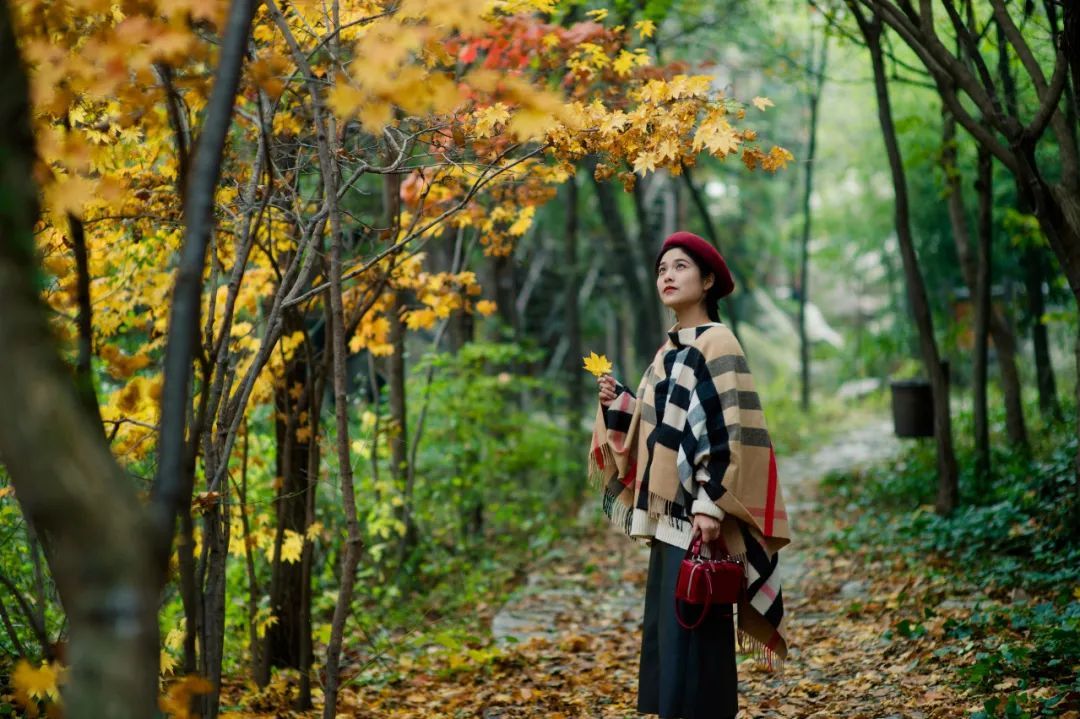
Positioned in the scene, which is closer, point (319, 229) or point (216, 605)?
point (216, 605)

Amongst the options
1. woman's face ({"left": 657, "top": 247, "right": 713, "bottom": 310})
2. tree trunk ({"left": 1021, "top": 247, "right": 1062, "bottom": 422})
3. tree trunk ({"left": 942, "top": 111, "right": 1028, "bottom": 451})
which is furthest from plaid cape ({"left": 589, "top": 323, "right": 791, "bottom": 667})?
tree trunk ({"left": 1021, "top": 247, "right": 1062, "bottom": 422})

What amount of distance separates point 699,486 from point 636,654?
2429 millimetres

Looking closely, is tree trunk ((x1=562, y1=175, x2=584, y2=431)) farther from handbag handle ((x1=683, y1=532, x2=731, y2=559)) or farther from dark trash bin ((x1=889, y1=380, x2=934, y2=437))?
handbag handle ((x1=683, y1=532, x2=731, y2=559))

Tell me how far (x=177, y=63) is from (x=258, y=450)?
→ 383 centimetres

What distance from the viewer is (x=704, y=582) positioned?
11.5ft

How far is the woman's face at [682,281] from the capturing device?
383 cm

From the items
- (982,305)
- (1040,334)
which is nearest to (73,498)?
(982,305)

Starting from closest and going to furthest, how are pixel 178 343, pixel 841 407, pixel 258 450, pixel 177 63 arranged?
pixel 178 343, pixel 177 63, pixel 258 450, pixel 841 407

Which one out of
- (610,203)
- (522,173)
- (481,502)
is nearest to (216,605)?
(522,173)

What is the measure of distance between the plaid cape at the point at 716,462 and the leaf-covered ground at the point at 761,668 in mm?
892

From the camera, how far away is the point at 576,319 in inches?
476

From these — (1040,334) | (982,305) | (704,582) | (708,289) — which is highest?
(1040,334)

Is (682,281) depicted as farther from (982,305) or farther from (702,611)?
(982,305)

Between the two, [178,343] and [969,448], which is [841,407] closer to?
[969,448]
